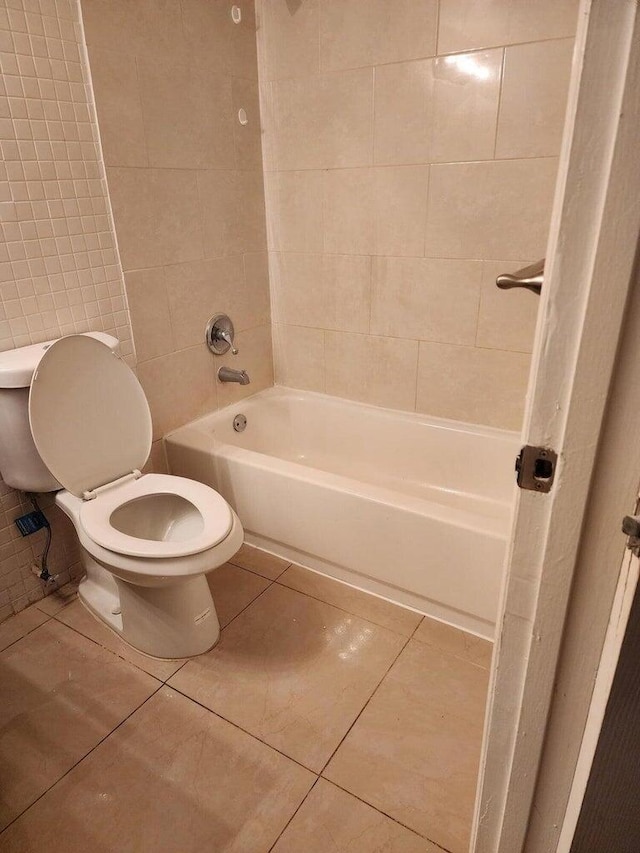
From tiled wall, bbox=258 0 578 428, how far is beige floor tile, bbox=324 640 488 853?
0.99 m

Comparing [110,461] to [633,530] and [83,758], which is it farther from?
[633,530]

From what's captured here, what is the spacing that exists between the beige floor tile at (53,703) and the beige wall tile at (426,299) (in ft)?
5.07

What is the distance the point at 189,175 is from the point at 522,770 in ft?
6.57

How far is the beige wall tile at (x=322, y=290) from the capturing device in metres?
2.21

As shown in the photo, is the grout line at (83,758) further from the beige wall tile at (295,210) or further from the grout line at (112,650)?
the beige wall tile at (295,210)

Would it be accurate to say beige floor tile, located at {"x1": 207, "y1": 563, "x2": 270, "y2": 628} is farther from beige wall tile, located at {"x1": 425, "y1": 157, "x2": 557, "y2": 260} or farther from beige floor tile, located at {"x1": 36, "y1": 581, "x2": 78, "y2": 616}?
beige wall tile, located at {"x1": 425, "y1": 157, "x2": 557, "y2": 260}

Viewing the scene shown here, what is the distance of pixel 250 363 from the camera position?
2.45 metres

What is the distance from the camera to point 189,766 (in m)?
1.32

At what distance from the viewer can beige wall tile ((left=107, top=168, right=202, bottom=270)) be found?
5.80ft

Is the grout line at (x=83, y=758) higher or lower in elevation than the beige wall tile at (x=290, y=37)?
lower

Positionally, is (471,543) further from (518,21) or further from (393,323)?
(518,21)

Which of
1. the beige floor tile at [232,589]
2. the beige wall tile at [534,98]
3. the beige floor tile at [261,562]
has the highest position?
the beige wall tile at [534,98]

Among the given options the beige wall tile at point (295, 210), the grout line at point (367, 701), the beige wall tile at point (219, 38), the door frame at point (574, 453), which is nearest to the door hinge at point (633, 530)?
the door frame at point (574, 453)

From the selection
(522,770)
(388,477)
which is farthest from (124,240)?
(522,770)
